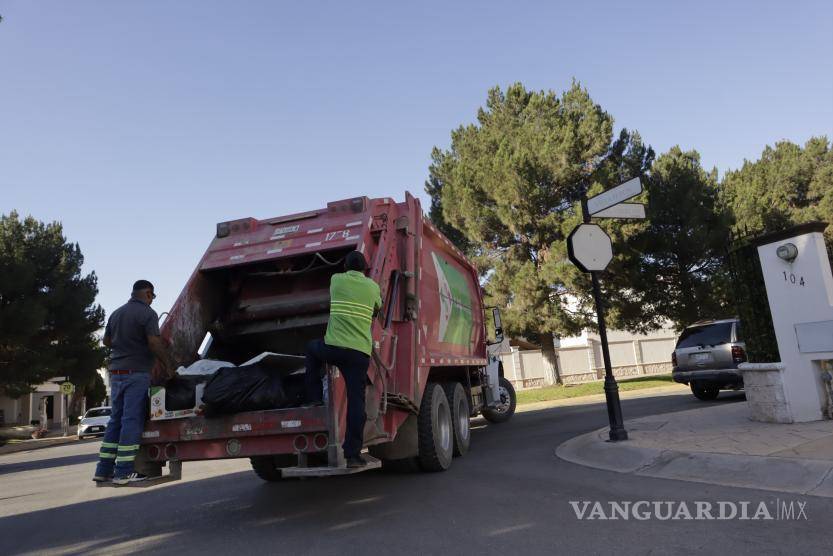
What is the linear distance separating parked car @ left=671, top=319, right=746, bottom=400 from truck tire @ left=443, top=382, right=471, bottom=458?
237 inches

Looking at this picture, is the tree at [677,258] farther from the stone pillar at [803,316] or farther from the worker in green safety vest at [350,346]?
the worker in green safety vest at [350,346]

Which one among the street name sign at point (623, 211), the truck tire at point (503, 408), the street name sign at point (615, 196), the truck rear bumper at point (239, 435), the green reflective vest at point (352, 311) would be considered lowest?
the truck tire at point (503, 408)

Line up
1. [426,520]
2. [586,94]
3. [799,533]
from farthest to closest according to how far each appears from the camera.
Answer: [586,94]
[426,520]
[799,533]

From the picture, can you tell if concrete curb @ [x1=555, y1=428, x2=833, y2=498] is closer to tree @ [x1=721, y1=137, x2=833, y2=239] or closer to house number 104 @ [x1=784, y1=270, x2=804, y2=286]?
house number 104 @ [x1=784, y1=270, x2=804, y2=286]

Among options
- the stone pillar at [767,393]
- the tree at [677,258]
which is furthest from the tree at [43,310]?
the stone pillar at [767,393]

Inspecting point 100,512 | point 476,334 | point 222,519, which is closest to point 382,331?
point 222,519

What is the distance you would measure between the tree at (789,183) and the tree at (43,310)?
1281 inches

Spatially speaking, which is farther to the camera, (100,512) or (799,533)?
(100,512)

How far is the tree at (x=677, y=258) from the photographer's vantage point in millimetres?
22750

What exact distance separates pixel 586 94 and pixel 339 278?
21874 millimetres

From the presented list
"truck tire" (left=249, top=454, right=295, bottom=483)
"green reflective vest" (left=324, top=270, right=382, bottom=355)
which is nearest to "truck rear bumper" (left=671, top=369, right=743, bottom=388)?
"truck tire" (left=249, top=454, right=295, bottom=483)

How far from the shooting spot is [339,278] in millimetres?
4816

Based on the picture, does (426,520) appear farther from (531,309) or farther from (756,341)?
(531,309)

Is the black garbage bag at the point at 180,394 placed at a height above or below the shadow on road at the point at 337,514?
above
